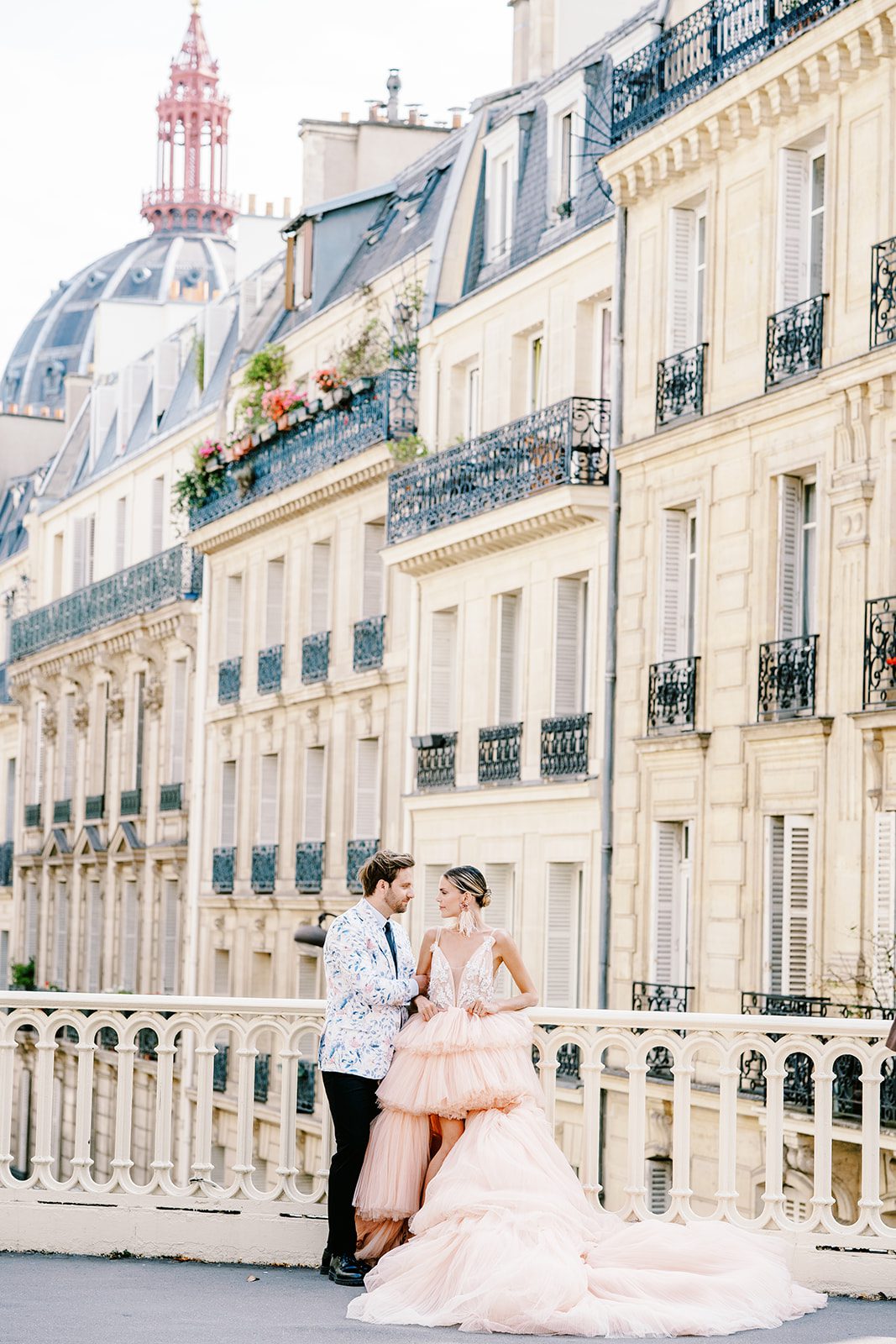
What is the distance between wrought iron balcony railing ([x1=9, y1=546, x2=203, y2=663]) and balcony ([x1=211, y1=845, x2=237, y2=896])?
436cm

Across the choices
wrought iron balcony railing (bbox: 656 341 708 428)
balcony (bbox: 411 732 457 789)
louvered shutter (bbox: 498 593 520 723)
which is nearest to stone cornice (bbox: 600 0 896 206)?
wrought iron balcony railing (bbox: 656 341 708 428)

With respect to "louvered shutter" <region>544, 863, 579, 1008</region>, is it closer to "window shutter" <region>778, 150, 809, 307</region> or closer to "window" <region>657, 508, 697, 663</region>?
"window" <region>657, 508, 697, 663</region>

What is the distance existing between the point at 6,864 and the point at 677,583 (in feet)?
104

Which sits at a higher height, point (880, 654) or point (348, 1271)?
point (880, 654)

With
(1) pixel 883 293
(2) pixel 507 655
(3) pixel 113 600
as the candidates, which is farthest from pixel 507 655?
(3) pixel 113 600

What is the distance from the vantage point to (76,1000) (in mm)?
10844

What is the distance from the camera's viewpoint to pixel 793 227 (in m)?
22.9

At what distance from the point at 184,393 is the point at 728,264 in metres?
22.8

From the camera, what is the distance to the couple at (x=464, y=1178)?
9.28 meters

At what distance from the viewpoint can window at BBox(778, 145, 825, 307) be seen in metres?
22.8

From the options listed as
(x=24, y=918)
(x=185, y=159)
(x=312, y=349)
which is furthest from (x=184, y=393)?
(x=185, y=159)

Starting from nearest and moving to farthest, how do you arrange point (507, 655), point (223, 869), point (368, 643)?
point (507, 655) → point (368, 643) → point (223, 869)

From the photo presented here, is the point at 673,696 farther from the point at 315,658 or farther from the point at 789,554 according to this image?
the point at 315,658

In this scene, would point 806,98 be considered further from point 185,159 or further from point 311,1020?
point 185,159
